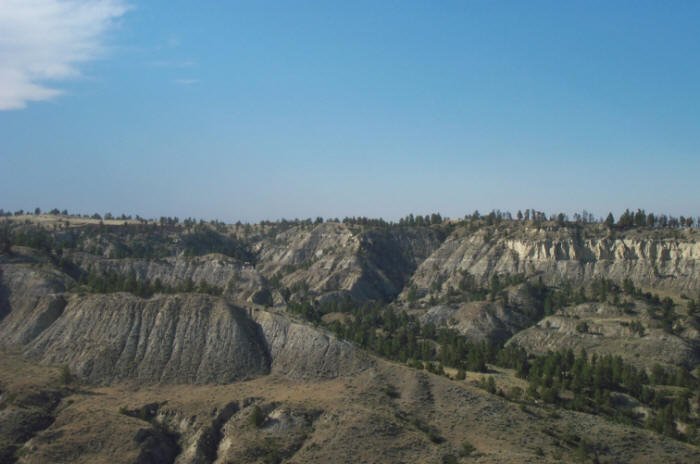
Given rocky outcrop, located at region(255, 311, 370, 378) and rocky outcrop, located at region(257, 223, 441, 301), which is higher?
rocky outcrop, located at region(257, 223, 441, 301)

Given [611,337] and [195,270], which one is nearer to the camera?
[611,337]

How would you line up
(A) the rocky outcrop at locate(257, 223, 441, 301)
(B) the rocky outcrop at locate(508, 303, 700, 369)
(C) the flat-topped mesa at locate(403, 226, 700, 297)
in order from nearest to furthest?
1. (B) the rocky outcrop at locate(508, 303, 700, 369)
2. (C) the flat-topped mesa at locate(403, 226, 700, 297)
3. (A) the rocky outcrop at locate(257, 223, 441, 301)

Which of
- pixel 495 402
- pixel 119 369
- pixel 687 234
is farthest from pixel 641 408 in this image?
pixel 687 234

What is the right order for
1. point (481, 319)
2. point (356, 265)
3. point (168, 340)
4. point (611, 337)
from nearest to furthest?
point (168, 340) < point (611, 337) < point (481, 319) < point (356, 265)

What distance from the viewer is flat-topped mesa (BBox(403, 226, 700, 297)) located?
494ft

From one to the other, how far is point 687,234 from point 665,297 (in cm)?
2250

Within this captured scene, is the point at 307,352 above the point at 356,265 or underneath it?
underneath

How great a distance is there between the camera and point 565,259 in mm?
163750

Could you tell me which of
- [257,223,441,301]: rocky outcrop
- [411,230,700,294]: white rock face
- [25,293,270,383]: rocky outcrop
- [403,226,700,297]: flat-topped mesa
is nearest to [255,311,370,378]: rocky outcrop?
[25,293,270,383]: rocky outcrop

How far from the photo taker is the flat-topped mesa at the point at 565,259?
494ft

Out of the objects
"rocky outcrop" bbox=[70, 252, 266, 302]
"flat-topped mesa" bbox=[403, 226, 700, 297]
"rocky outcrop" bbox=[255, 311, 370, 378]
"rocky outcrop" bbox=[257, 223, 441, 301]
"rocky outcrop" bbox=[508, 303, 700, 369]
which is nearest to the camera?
"rocky outcrop" bbox=[255, 311, 370, 378]

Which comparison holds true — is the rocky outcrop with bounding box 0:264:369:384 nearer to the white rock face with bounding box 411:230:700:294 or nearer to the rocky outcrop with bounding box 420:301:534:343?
the rocky outcrop with bounding box 420:301:534:343

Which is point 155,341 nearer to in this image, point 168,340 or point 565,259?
point 168,340

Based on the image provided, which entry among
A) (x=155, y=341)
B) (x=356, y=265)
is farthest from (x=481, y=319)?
(x=155, y=341)
